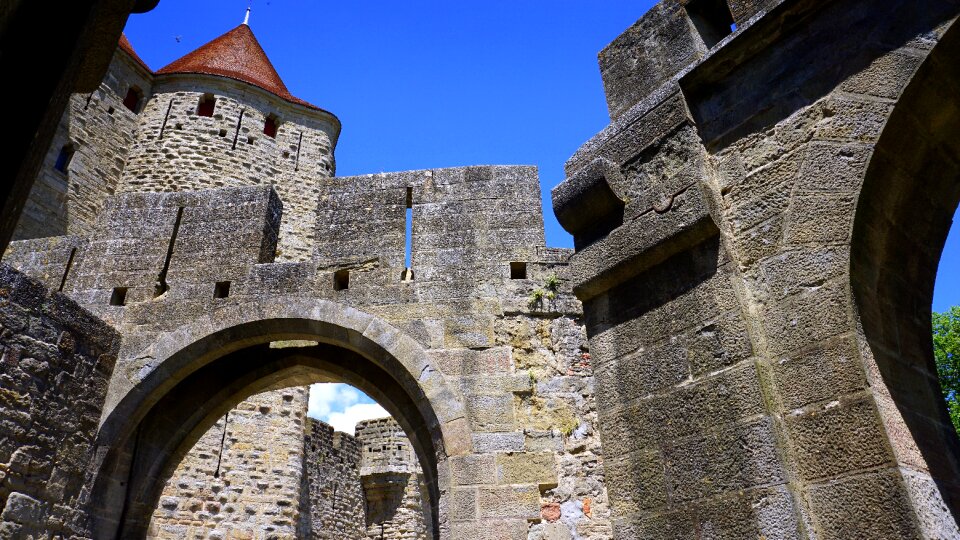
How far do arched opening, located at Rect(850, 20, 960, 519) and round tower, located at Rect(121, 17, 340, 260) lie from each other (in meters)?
10.4

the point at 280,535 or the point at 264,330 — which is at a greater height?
the point at 264,330

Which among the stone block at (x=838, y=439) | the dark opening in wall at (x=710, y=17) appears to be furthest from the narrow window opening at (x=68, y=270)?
the stone block at (x=838, y=439)

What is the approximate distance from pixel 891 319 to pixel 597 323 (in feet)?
3.27

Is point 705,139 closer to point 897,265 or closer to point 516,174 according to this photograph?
point 897,265

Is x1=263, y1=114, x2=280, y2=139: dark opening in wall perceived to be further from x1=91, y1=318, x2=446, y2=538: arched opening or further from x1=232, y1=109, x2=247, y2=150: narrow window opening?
x1=91, y1=318, x2=446, y2=538: arched opening

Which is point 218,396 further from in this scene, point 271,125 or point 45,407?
point 271,125

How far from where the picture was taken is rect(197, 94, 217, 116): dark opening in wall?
12.5m

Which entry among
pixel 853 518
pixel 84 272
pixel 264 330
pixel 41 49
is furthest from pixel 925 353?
pixel 84 272

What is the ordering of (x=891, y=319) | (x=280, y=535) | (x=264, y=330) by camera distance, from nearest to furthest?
(x=891, y=319)
(x=264, y=330)
(x=280, y=535)

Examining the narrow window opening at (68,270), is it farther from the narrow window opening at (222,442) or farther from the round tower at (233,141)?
the round tower at (233,141)

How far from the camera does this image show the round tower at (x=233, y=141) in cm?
1153

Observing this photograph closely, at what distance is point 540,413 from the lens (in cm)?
504

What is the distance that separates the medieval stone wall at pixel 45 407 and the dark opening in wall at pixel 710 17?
490 cm

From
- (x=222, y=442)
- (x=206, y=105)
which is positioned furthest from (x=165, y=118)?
(x=222, y=442)
